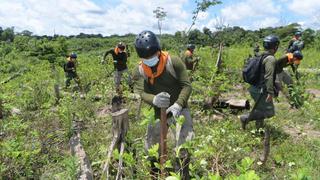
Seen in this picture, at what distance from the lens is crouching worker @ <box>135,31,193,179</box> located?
395 centimetres

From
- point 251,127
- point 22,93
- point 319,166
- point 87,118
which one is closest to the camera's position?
point 319,166

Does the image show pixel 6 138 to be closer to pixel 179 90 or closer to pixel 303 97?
pixel 179 90

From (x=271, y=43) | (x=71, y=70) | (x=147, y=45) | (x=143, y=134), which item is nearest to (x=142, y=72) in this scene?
(x=147, y=45)

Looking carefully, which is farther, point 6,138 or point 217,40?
point 217,40

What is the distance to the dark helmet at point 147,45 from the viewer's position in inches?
154

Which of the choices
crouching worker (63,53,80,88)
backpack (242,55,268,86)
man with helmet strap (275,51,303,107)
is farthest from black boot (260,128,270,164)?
crouching worker (63,53,80,88)

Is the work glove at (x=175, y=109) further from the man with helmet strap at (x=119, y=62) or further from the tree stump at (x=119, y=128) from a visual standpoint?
the man with helmet strap at (x=119, y=62)

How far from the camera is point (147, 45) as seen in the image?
3910 millimetres

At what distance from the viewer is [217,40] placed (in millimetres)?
10695

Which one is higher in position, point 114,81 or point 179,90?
point 179,90

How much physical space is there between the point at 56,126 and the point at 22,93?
9.47 feet

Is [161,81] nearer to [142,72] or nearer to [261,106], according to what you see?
[142,72]

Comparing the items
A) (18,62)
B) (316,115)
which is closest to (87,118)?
(316,115)

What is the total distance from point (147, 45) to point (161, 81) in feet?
1.53
